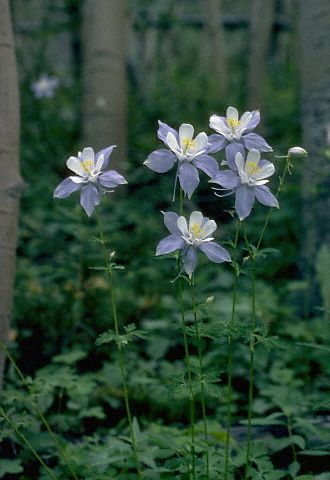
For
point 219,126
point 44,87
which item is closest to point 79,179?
point 219,126

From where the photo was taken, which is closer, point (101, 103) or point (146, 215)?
point (146, 215)

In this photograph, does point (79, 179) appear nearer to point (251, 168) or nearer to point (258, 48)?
point (251, 168)

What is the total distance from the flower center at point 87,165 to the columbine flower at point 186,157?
149 mm

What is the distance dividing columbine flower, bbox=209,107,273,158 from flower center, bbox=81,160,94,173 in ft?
0.92

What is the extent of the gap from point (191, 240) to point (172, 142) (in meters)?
0.22

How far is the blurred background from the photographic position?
3.08 metres

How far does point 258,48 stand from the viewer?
559cm

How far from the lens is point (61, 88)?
240 inches

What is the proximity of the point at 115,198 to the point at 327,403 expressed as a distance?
10.0 ft

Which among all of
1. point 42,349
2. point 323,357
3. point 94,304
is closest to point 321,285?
point 323,357

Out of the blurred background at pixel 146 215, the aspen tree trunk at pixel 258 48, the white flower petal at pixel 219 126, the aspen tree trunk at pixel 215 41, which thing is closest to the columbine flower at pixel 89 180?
the white flower petal at pixel 219 126

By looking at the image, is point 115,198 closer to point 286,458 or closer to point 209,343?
point 209,343

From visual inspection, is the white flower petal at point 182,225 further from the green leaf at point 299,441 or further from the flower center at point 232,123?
the green leaf at point 299,441

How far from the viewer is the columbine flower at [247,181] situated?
157cm
